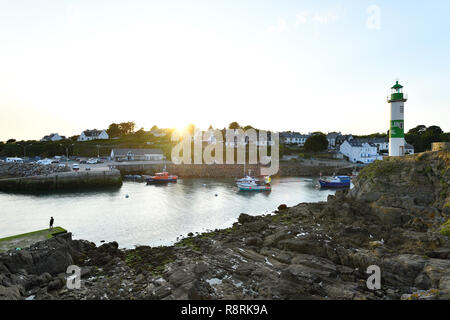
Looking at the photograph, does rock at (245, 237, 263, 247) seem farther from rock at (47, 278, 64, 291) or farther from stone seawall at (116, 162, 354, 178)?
stone seawall at (116, 162, 354, 178)

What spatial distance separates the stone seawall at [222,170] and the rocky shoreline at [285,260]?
135 feet

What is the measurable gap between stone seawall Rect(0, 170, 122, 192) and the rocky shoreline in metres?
29.6

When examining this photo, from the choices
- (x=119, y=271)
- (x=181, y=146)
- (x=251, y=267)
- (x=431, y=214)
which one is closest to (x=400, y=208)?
(x=431, y=214)

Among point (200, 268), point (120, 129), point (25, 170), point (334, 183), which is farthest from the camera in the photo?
point (120, 129)

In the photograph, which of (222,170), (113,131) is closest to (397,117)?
(222,170)

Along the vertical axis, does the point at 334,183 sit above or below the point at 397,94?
below

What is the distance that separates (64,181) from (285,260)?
40.1m

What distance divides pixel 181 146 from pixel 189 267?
238ft

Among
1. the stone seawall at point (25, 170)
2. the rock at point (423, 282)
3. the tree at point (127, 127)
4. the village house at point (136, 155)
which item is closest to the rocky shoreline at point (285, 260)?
the rock at point (423, 282)

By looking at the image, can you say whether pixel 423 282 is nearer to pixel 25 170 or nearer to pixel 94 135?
pixel 25 170

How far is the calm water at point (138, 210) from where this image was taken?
19.9 m

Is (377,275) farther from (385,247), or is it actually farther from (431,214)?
(431,214)

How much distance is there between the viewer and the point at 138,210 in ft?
88.4

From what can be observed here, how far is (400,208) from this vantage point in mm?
17266
